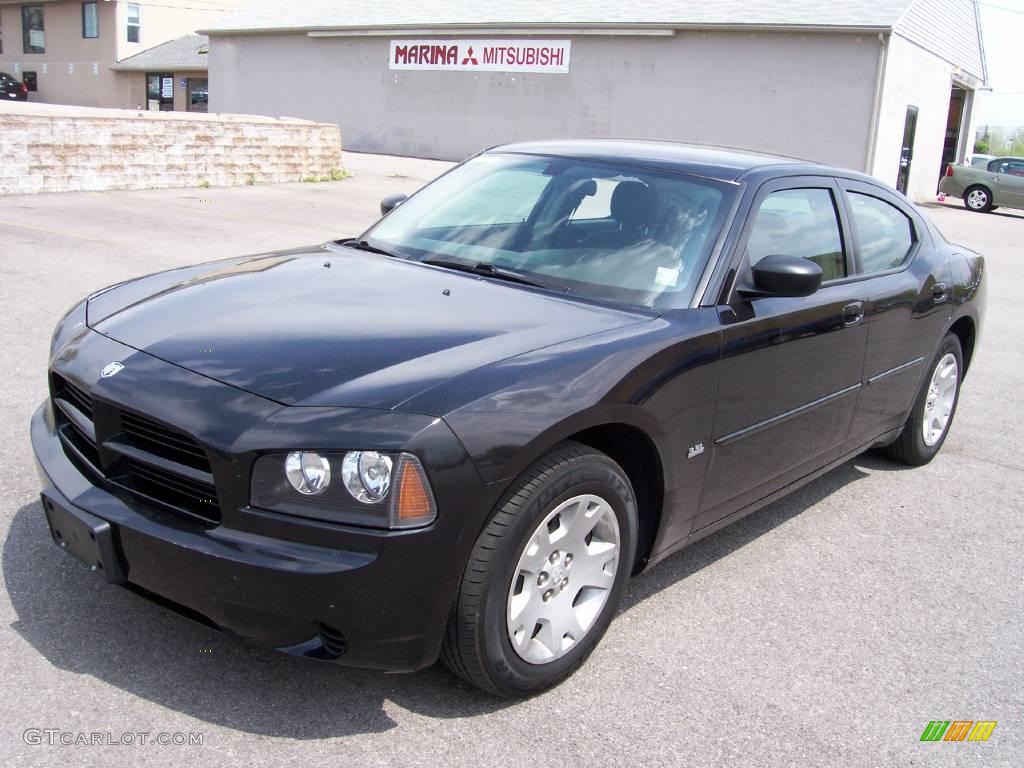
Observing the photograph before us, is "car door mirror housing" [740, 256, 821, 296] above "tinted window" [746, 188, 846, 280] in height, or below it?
below

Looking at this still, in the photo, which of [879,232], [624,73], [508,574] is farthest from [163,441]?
[624,73]

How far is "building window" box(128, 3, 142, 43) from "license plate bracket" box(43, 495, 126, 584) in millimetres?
46090

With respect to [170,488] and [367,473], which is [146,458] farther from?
[367,473]

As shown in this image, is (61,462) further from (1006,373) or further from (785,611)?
(1006,373)

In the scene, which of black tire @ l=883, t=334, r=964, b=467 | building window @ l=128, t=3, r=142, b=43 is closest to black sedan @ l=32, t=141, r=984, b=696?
black tire @ l=883, t=334, r=964, b=467

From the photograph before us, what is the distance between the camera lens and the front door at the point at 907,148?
1035 inches

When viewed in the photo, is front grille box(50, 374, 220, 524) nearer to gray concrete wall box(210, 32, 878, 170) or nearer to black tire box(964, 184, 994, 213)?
gray concrete wall box(210, 32, 878, 170)

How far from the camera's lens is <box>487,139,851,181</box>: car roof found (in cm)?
415

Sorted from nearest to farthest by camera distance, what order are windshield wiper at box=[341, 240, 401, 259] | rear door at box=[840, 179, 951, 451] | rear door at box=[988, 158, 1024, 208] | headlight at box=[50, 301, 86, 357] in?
1. headlight at box=[50, 301, 86, 357]
2. windshield wiper at box=[341, 240, 401, 259]
3. rear door at box=[840, 179, 951, 451]
4. rear door at box=[988, 158, 1024, 208]

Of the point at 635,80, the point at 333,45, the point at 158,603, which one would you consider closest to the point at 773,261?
the point at 158,603

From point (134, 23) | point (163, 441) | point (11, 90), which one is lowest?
point (163, 441)

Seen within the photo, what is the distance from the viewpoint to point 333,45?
32.8m

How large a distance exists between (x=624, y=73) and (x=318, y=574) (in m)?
26.6

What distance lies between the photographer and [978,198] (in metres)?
27.8
